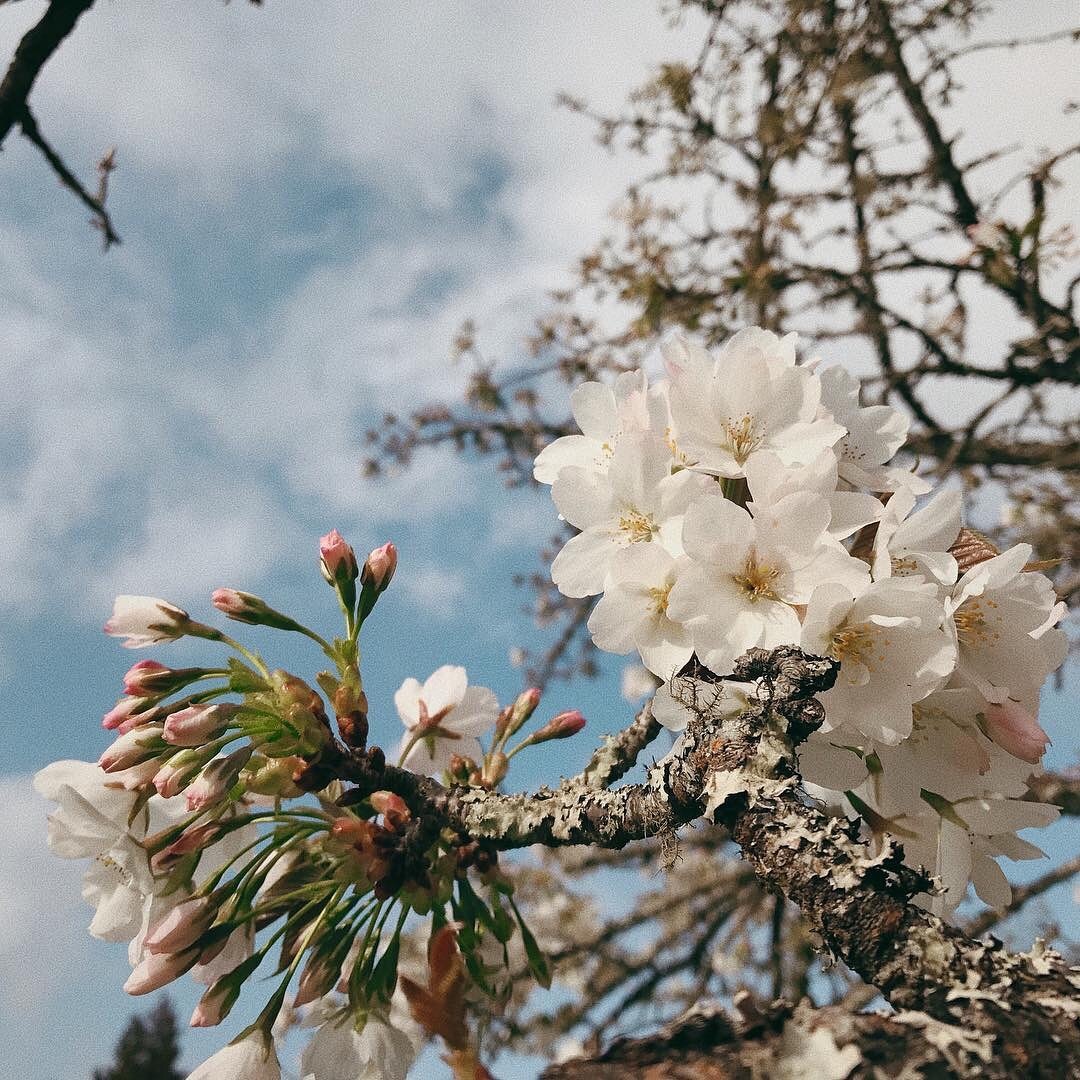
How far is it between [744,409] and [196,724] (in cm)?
86

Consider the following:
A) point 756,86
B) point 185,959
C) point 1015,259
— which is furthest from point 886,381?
point 185,959

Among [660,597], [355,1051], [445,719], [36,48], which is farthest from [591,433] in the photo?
[36,48]

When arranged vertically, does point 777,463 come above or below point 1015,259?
below

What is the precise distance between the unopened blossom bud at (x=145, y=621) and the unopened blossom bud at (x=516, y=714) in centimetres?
57

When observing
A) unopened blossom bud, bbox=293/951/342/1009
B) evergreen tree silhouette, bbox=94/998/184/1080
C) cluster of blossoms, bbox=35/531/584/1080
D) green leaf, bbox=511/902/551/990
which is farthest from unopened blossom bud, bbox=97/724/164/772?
evergreen tree silhouette, bbox=94/998/184/1080

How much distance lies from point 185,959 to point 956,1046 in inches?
39.7

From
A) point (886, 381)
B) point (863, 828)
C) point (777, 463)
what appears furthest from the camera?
point (886, 381)

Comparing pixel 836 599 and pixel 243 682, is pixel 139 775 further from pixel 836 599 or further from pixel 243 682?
pixel 836 599

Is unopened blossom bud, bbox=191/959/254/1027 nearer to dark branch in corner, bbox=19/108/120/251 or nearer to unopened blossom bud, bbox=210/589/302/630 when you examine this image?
unopened blossom bud, bbox=210/589/302/630

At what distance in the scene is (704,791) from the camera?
95cm

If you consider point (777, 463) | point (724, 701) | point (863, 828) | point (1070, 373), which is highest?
point (1070, 373)

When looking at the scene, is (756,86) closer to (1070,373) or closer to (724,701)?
(1070,373)

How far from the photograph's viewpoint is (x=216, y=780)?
1.22 meters

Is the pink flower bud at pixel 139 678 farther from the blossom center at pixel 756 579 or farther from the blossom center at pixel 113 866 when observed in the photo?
the blossom center at pixel 756 579
